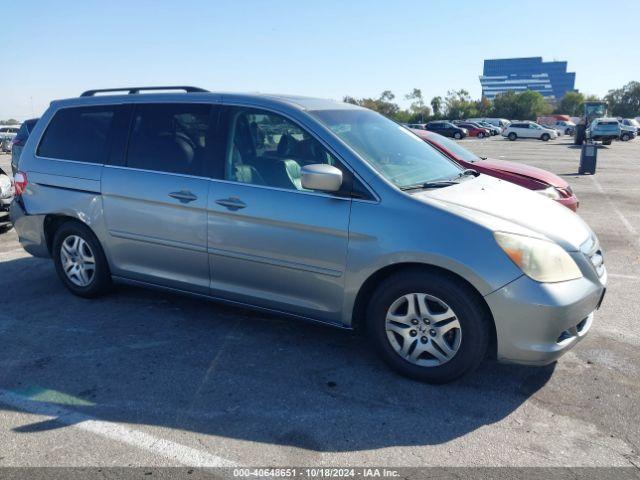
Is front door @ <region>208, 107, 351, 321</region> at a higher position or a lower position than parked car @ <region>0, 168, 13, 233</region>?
higher

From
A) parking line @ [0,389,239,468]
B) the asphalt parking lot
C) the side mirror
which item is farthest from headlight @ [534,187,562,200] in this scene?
parking line @ [0,389,239,468]

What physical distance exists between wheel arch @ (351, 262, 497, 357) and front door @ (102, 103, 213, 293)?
4.25ft

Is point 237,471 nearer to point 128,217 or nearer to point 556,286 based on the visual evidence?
point 556,286

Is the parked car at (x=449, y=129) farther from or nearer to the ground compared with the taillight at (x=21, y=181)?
farther from the ground

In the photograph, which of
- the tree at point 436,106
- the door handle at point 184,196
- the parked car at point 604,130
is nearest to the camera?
the door handle at point 184,196

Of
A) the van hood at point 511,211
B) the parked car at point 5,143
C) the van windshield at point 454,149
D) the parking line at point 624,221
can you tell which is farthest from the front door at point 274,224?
the parked car at point 5,143

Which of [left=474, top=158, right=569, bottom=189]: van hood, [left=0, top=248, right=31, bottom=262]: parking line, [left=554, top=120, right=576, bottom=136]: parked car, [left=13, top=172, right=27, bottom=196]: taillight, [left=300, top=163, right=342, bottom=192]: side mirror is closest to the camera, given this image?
[left=300, top=163, right=342, bottom=192]: side mirror

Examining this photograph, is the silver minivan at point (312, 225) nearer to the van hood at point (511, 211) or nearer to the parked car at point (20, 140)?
the van hood at point (511, 211)

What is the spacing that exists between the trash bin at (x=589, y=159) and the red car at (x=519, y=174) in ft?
33.3

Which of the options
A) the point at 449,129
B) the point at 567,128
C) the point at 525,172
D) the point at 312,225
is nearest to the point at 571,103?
the point at 567,128

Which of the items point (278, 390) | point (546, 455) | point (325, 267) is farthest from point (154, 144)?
point (546, 455)

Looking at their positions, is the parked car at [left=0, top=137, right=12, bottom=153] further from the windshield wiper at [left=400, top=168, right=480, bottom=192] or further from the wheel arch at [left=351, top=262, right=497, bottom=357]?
the wheel arch at [left=351, top=262, right=497, bottom=357]

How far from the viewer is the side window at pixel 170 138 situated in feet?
14.5

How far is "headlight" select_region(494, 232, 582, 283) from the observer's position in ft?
10.8
